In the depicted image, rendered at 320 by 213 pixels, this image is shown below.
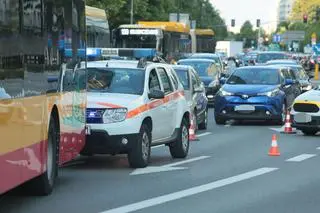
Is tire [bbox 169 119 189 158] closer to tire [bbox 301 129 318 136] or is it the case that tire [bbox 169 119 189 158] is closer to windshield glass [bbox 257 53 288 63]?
tire [bbox 301 129 318 136]

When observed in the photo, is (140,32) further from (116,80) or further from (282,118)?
(116,80)

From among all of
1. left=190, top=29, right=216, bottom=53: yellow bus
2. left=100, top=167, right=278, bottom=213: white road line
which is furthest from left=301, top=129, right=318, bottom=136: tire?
left=190, top=29, right=216, bottom=53: yellow bus

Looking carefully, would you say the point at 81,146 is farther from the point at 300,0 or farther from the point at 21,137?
the point at 300,0

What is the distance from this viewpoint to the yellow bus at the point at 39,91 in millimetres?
7547

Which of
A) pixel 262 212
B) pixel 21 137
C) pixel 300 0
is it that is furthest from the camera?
pixel 300 0

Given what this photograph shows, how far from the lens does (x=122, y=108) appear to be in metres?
11.9

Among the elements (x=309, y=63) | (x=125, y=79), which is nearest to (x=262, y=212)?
(x=125, y=79)

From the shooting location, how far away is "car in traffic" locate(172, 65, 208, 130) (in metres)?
19.0

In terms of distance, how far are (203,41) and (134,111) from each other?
172 feet

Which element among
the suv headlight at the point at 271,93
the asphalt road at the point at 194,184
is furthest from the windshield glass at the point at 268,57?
the asphalt road at the point at 194,184

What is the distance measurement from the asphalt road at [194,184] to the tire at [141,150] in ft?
0.46

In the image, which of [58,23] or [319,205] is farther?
[58,23]

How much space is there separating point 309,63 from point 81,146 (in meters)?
57.6

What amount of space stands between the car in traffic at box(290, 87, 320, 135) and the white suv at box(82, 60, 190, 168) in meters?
4.19
